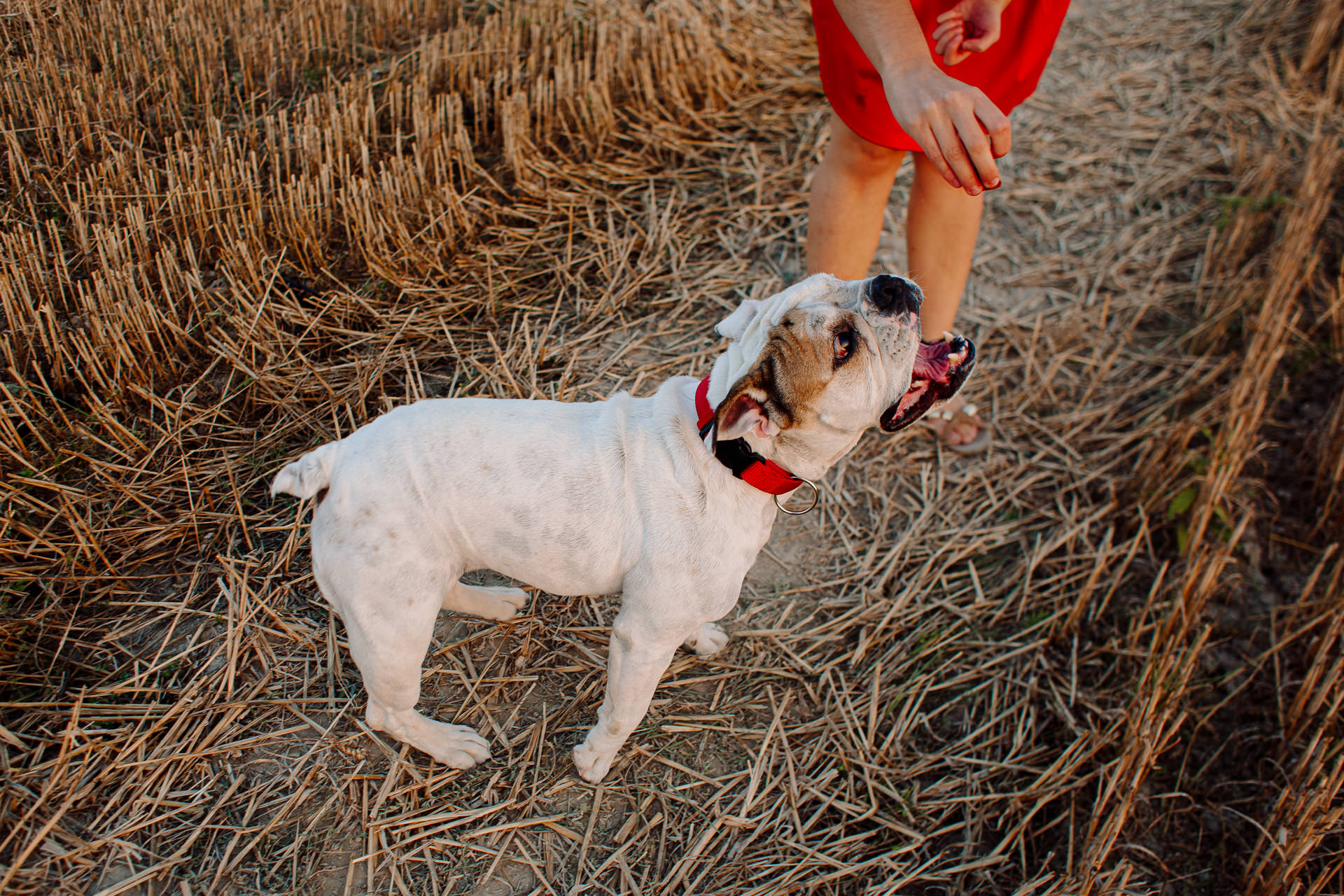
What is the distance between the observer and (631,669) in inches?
113

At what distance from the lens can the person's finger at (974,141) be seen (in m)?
2.64

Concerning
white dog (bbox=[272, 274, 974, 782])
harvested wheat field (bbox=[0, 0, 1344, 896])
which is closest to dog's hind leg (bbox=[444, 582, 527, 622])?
harvested wheat field (bbox=[0, 0, 1344, 896])

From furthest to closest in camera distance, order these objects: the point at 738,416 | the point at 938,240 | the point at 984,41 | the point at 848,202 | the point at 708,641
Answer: the point at 938,240 < the point at 848,202 < the point at 708,641 < the point at 984,41 < the point at 738,416

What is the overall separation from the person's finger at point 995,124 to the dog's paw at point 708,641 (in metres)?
2.25

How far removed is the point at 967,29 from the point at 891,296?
128cm

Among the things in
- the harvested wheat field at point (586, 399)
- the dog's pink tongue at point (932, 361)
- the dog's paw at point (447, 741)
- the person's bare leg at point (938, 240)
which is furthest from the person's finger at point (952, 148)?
the dog's paw at point (447, 741)

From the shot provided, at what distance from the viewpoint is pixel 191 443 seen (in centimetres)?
390

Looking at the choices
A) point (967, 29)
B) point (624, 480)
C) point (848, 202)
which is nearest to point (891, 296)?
point (624, 480)

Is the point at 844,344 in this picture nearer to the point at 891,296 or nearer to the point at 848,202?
the point at 891,296

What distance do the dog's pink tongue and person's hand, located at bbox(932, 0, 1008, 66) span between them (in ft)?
3.56

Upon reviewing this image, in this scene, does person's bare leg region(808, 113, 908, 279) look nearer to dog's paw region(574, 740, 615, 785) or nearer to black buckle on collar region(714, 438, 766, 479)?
black buckle on collar region(714, 438, 766, 479)

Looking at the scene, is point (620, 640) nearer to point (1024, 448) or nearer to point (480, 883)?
point (480, 883)

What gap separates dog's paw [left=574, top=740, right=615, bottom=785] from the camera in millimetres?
3240

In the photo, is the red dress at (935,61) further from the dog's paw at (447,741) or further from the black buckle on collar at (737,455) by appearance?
the dog's paw at (447,741)
